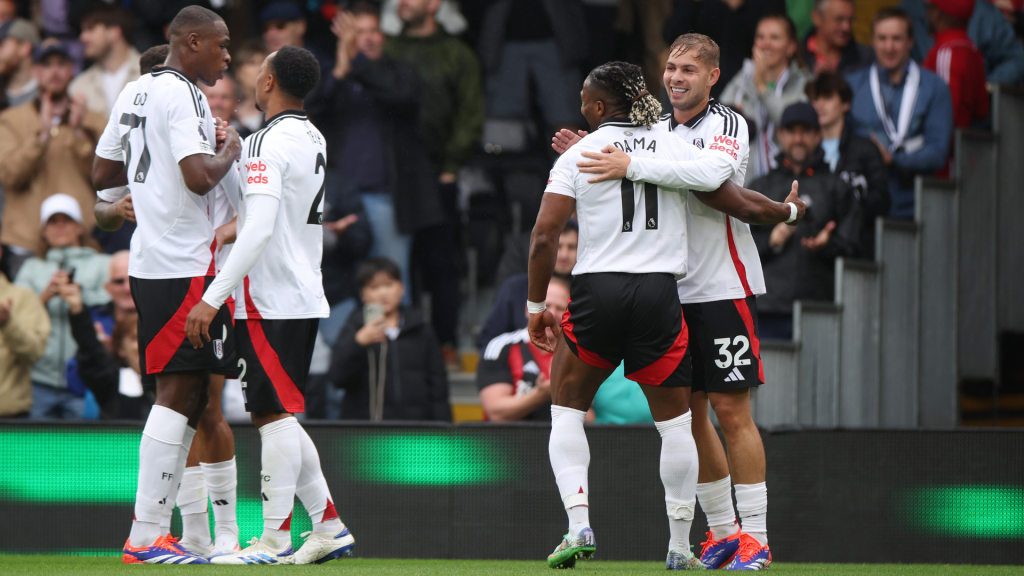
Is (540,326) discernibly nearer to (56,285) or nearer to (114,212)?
(114,212)

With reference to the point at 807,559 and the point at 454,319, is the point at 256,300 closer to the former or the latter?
the point at 807,559

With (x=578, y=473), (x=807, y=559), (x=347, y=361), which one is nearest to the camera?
(x=578, y=473)

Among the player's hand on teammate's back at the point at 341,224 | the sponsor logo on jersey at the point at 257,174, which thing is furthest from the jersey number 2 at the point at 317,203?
the player's hand on teammate's back at the point at 341,224

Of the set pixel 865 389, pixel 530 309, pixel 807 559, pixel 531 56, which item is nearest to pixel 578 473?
pixel 530 309

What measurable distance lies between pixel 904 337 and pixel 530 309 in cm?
439

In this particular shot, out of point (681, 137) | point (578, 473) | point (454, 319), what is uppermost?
point (681, 137)

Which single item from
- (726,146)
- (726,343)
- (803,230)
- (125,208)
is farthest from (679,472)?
(803,230)

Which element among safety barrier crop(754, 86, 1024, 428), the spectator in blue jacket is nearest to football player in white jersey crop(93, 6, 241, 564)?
safety barrier crop(754, 86, 1024, 428)

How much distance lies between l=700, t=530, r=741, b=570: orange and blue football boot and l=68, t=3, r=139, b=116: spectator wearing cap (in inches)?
250

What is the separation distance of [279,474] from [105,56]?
557 cm

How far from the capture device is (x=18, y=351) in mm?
7418

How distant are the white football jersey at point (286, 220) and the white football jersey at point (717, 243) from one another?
154cm

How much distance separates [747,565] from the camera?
4594 millimetres

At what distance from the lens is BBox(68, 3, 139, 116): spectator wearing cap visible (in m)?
9.05
